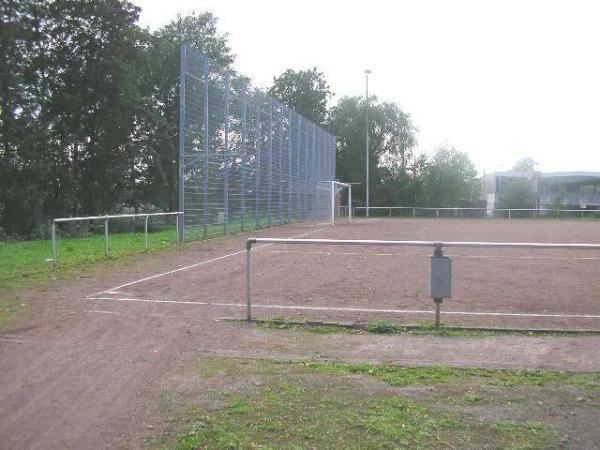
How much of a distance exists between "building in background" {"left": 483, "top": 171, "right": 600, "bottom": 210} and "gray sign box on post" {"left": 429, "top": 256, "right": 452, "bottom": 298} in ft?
192

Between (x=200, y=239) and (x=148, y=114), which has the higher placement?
(x=148, y=114)

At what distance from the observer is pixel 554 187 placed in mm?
71375

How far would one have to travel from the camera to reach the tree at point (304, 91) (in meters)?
73.9

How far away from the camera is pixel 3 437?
414cm

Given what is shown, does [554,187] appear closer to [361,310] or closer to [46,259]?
[46,259]

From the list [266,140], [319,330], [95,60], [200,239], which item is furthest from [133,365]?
[95,60]

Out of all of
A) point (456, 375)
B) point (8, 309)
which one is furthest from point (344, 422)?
point (8, 309)

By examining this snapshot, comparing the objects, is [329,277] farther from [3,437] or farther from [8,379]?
[3,437]

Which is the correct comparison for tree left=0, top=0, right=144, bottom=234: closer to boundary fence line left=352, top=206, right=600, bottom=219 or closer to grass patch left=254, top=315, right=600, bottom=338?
grass patch left=254, top=315, right=600, bottom=338

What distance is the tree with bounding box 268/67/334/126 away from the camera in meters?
73.9

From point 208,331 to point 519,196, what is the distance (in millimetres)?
59608

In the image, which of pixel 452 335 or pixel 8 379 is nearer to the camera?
pixel 8 379

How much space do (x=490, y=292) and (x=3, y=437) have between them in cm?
796

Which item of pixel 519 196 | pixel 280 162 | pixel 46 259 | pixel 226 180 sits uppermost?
pixel 280 162
